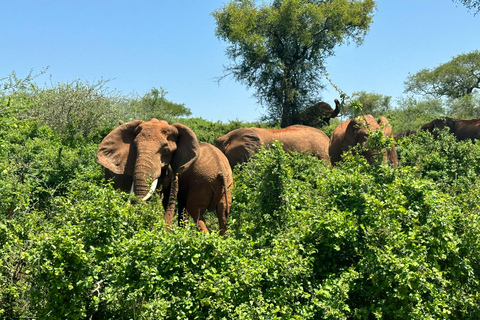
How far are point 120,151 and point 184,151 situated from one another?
1194 millimetres

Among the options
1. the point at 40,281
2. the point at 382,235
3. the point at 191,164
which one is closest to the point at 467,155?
the point at 191,164

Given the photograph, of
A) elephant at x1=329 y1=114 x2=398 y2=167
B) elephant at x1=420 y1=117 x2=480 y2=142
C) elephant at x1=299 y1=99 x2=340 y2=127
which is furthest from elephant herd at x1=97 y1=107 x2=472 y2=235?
elephant at x1=299 y1=99 x2=340 y2=127

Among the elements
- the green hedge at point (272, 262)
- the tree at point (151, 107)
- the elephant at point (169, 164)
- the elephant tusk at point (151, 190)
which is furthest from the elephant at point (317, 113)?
the green hedge at point (272, 262)

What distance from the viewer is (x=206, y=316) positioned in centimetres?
537

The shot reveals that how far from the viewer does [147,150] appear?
9.67 meters

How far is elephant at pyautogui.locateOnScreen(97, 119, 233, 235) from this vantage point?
385 inches

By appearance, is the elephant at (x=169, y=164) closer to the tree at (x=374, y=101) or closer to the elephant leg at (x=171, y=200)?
the elephant leg at (x=171, y=200)

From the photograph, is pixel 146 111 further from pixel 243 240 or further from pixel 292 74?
pixel 243 240

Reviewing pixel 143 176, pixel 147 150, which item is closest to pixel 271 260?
pixel 143 176

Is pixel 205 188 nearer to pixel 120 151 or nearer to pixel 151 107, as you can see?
pixel 120 151

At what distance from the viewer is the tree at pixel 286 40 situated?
24.3 meters

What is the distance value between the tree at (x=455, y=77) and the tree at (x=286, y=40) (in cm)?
1670

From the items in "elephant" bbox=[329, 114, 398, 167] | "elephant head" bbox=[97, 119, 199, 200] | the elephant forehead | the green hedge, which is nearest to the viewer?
the green hedge

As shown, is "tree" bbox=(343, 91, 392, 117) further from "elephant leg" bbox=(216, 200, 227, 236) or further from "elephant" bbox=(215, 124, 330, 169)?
"elephant leg" bbox=(216, 200, 227, 236)
